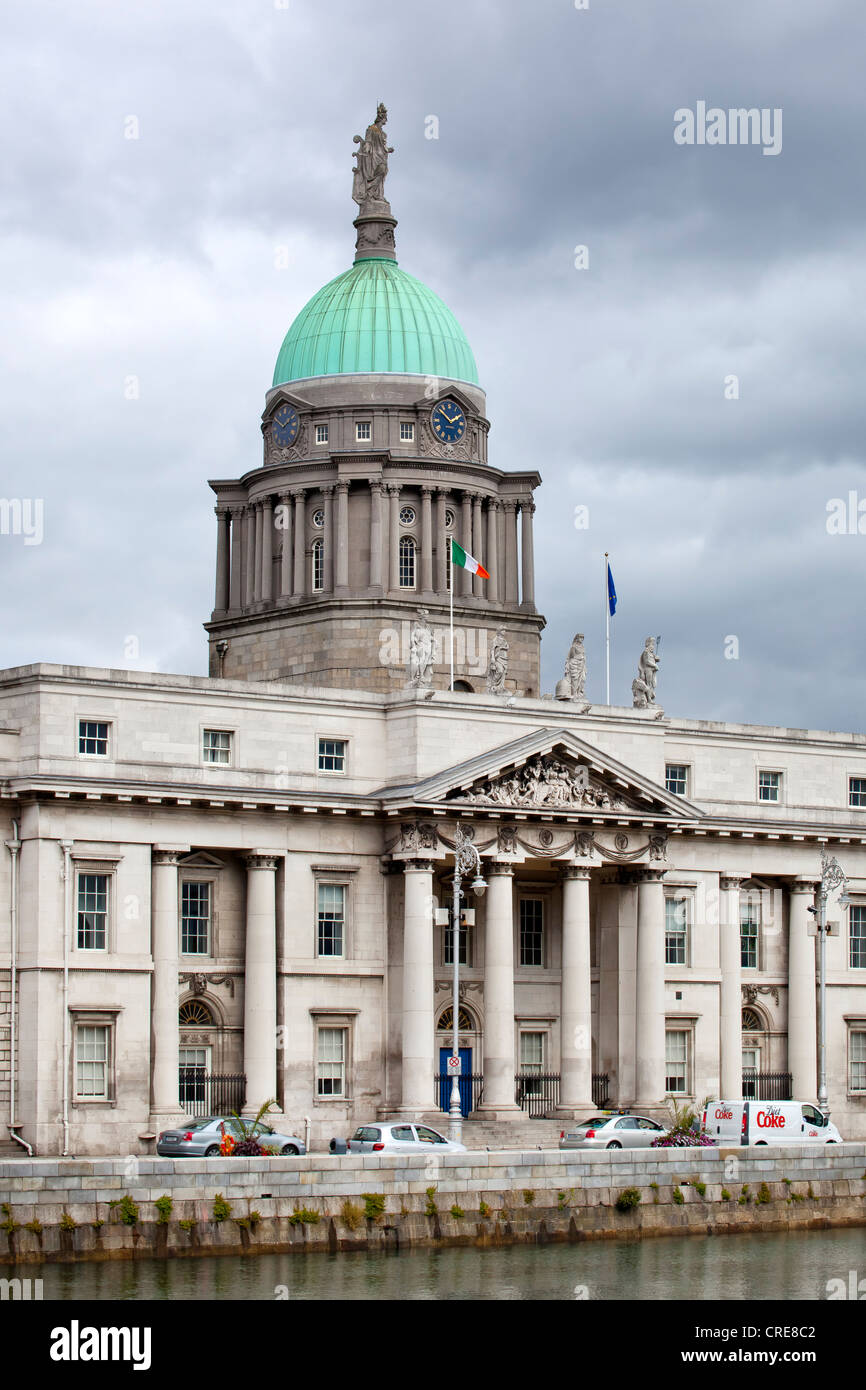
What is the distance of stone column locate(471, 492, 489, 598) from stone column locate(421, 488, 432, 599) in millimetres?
2047

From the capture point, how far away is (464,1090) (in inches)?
3004

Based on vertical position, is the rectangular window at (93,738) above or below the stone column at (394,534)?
below

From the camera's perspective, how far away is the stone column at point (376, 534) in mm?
86938

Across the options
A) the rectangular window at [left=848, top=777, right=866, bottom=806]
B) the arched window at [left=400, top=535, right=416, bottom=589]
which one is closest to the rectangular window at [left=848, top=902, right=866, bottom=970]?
the rectangular window at [left=848, top=777, right=866, bottom=806]

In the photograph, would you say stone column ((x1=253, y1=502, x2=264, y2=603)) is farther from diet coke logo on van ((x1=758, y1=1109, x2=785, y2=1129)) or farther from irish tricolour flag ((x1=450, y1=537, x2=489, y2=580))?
diet coke logo on van ((x1=758, y1=1109, x2=785, y2=1129))

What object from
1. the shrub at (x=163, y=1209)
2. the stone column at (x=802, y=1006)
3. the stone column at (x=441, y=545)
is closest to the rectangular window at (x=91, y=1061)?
the shrub at (x=163, y=1209)

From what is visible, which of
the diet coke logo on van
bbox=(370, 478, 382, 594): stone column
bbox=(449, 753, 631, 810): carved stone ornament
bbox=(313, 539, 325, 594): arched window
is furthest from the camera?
bbox=(313, 539, 325, 594): arched window

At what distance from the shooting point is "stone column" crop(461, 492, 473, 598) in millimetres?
89312

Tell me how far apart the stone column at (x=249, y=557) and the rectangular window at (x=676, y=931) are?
1970 cm

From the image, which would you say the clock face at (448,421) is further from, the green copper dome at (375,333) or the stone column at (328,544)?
the stone column at (328,544)

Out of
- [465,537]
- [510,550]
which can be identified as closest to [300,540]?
[465,537]

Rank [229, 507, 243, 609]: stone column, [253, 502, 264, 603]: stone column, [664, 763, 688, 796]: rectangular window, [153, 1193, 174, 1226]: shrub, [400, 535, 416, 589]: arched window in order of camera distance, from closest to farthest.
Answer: [153, 1193, 174, 1226]: shrub
[664, 763, 688, 796]: rectangular window
[400, 535, 416, 589]: arched window
[253, 502, 264, 603]: stone column
[229, 507, 243, 609]: stone column

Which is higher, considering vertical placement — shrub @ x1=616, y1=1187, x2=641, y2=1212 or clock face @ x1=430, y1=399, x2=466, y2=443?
clock face @ x1=430, y1=399, x2=466, y2=443
